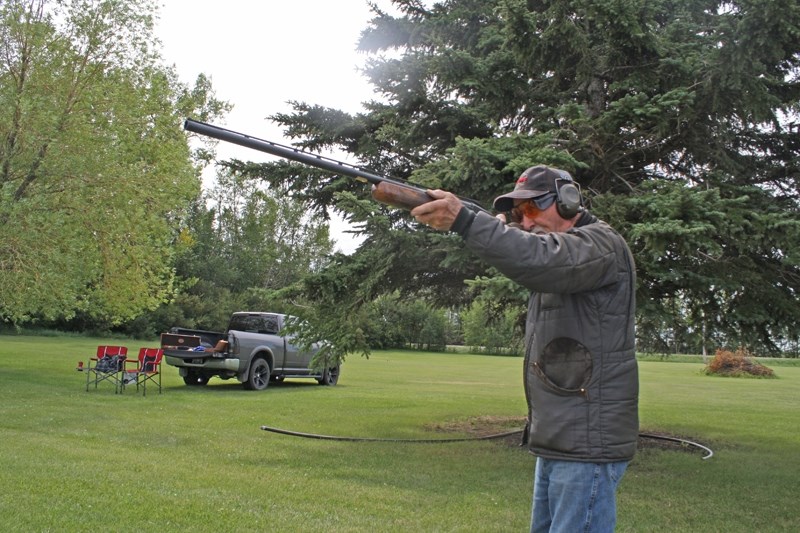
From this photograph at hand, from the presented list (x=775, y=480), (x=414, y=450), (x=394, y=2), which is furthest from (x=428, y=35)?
(x=775, y=480)

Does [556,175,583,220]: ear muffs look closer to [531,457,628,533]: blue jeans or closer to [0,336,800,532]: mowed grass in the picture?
[531,457,628,533]: blue jeans

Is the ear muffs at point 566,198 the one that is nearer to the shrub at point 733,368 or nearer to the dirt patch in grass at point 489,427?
the dirt patch in grass at point 489,427

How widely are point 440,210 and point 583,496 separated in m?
1.19

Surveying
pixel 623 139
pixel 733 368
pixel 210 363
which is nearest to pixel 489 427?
pixel 623 139

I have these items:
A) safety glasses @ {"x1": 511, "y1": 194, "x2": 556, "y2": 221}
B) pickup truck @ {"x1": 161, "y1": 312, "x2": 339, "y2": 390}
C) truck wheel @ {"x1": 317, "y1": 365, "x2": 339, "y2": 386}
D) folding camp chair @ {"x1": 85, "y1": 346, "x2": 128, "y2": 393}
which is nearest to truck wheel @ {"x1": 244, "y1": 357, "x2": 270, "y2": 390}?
pickup truck @ {"x1": 161, "y1": 312, "x2": 339, "y2": 390}

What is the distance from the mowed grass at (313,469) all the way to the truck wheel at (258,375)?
197cm

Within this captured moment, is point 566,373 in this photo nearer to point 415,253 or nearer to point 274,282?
point 415,253

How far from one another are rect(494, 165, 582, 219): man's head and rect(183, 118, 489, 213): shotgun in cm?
27

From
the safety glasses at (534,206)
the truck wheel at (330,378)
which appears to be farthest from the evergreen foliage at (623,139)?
the truck wheel at (330,378)

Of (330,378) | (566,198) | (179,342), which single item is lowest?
(330,378)

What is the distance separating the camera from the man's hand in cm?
265

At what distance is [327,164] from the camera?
12.1 ft

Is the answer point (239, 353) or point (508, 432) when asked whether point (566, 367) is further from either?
point (239, 353)

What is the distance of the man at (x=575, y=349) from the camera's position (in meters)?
2.54
